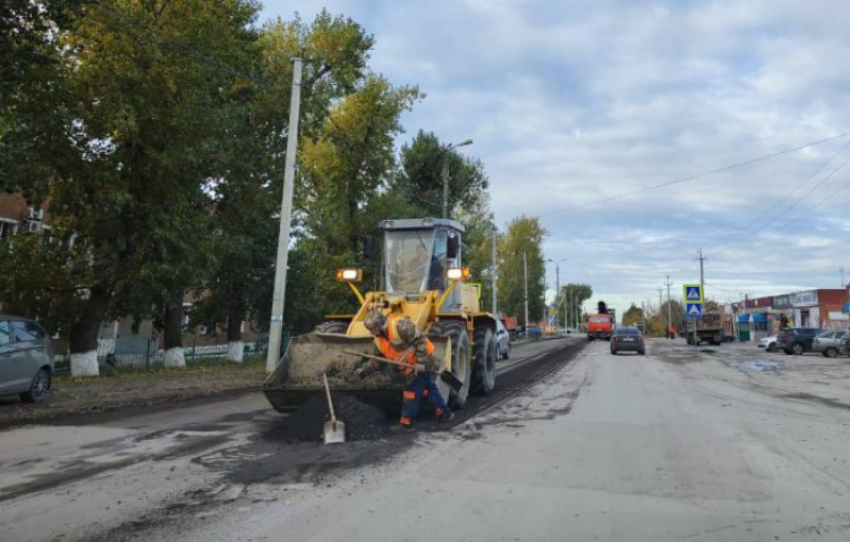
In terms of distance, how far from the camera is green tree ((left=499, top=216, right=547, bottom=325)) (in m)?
72.7

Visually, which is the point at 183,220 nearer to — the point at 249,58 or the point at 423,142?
the point at 249,58

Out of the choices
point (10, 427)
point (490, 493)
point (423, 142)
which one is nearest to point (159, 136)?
point (10, 427)

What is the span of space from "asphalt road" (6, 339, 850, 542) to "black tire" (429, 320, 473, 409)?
1.71 feet

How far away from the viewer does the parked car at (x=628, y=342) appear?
30.5 meters

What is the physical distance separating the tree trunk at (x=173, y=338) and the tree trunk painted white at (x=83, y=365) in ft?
17.7

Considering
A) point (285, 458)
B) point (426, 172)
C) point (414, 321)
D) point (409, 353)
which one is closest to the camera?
point (285, 458)

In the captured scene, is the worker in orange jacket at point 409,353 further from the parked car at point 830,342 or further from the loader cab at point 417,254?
the parked car at point 830,342

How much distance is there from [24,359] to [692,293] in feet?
84.0

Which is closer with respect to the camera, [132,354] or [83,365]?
[83,365]

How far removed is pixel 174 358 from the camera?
23406mm

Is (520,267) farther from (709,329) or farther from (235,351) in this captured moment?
(235,351)

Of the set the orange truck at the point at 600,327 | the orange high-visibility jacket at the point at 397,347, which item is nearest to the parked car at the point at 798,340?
the orange truck at the point at 600,327

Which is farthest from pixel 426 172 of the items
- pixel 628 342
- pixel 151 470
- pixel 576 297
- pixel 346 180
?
pixel 576 297

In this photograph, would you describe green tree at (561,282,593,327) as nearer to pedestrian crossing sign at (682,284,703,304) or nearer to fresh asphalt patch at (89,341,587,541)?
pedestrian crossing sign at (682,284,703,304)
